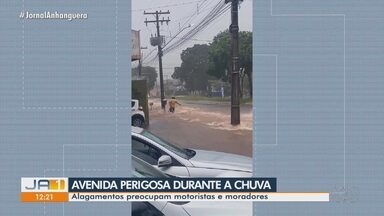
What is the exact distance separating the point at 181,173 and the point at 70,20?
5.65 feet

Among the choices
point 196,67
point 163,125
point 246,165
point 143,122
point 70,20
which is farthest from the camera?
point 163,125

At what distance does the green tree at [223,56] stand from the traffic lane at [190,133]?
0.70 metres

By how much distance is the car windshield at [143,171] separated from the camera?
3.58 m

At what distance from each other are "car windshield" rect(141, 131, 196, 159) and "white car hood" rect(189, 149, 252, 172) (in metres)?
0.08

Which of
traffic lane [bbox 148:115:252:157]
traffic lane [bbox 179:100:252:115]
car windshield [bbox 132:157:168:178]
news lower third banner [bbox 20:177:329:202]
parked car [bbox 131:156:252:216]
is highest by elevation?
traffic lane [bbox 179:100:252:115]

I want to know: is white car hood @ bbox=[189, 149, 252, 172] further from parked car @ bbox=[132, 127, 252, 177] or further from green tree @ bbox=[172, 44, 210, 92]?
green tree @ bbox=[172, 44, 210, 92]

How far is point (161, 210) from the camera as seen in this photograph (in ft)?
11.2

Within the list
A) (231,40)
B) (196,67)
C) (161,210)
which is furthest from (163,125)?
(161,210)

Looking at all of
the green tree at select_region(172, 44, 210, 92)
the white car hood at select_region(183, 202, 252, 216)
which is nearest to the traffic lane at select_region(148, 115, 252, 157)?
the green tree at select_region(172, 44, 210, 92)

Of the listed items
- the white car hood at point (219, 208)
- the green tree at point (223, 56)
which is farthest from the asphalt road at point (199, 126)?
the white car hood at point (219, 208)

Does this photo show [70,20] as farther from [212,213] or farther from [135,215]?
[212,213]

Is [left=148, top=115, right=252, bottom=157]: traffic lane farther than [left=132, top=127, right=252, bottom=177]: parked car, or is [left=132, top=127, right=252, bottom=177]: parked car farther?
[left=148, top=115, right=252, bottom=157]: traffic lane

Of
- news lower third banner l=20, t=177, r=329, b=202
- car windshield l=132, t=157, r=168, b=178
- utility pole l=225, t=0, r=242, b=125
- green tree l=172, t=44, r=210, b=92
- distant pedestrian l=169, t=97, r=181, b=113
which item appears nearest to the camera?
news lower third banner l=20, t=177, r=329, b=202

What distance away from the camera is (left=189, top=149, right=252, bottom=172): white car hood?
13.2 ft
